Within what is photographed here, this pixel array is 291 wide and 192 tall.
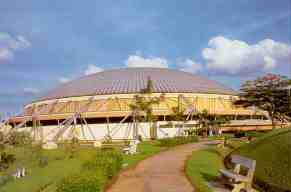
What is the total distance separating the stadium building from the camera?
161ft

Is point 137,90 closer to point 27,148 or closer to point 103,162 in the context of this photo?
point 27,148

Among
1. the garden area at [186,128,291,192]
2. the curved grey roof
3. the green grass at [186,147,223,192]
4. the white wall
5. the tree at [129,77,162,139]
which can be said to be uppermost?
the curved grey roof

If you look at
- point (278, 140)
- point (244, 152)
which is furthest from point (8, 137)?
point (278, 140)

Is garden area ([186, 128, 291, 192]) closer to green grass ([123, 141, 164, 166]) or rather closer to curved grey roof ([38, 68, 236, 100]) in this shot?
green grass ([123, 141, 164, 166])

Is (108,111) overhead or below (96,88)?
below

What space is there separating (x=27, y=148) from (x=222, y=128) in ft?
110

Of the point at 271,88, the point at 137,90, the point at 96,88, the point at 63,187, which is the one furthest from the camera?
the point at 96,88

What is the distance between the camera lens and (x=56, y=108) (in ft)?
194

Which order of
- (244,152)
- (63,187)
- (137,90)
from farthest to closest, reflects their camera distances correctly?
(137,90)
(244,152)
(63,187)

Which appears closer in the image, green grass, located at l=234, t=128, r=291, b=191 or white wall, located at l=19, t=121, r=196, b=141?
green grass, located at l=234, t=128, r=291, b=191

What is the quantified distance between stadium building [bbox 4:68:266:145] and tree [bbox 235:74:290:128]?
11.9 m

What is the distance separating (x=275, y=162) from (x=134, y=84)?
166 ft

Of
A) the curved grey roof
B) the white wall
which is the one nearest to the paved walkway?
the white wall

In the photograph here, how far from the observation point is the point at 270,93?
35.2 m
